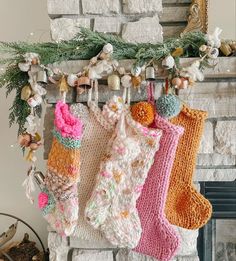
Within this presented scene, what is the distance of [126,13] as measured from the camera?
3.85 feet

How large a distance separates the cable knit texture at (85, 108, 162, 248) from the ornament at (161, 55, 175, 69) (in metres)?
0.18

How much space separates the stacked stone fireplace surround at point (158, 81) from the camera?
3.80 ft

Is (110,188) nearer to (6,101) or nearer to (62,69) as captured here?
(62,69)

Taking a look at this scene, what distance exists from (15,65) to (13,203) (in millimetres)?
799

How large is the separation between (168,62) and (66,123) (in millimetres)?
343

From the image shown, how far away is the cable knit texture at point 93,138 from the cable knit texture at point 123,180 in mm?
30

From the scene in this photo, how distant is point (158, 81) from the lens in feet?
3.86

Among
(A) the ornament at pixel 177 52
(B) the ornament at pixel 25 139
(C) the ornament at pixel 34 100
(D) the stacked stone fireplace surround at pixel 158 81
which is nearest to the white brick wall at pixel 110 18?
(D) the stacked stone fireplace surround at pixel 158 81

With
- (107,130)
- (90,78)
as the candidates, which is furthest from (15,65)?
(107,130)

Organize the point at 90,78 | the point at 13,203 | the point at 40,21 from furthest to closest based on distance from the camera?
the point at 13,203, the point at 40,21, the point at 90,78

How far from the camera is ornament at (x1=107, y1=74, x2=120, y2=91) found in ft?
3.60

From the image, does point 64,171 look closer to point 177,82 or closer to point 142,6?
point 177,82

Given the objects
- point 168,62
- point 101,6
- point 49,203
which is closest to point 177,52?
point 168,62

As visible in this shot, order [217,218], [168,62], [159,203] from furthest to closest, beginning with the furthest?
[217,218], [159,203], [168,62]
